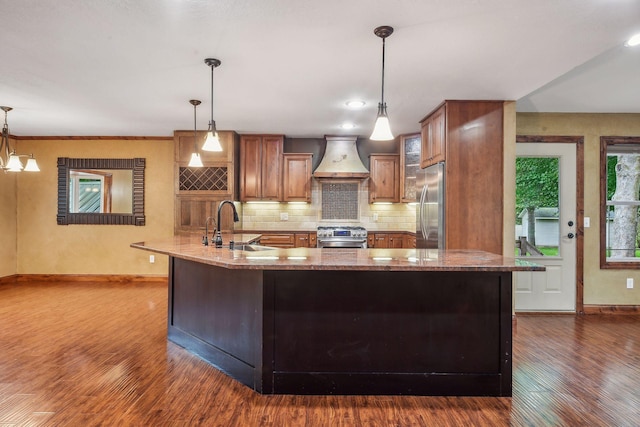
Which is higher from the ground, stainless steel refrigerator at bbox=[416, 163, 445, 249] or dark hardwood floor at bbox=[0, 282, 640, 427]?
stainless steel refrigerator at bbox=[416, 163, 445, 249]

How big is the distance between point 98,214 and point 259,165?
9.18 ft

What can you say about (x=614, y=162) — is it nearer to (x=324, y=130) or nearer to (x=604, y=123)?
(x=604, y=123)

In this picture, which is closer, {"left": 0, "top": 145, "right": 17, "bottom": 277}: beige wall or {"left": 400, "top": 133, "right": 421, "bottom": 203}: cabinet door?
{"left": 400, "top": 133, "right": 421, "bottom": 203}: cabinet door

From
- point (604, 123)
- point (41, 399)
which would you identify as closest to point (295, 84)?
point (41, 399)

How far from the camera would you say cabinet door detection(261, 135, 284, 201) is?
5.62 meters

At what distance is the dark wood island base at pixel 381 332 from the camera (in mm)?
2330

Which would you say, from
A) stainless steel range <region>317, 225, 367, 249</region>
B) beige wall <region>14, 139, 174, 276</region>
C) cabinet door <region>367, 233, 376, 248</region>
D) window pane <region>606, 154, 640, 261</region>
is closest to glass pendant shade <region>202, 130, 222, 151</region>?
stainless steel range <region>317, 225, 367, 249</region>

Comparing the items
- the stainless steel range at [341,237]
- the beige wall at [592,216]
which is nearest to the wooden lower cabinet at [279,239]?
the stainless steel range at [341,237]

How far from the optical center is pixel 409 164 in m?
5.50

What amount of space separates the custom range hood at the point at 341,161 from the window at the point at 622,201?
3.07 metres

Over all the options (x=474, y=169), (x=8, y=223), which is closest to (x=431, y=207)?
(x=474, y=169)

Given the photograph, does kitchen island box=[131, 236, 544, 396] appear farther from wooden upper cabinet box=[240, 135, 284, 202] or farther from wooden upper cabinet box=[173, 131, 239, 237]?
wooden upper cabinet box=[240, 135, 284, 202]

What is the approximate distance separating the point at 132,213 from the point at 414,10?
213 inches

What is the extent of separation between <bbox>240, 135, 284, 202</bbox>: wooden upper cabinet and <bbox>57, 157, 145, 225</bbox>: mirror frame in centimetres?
176
